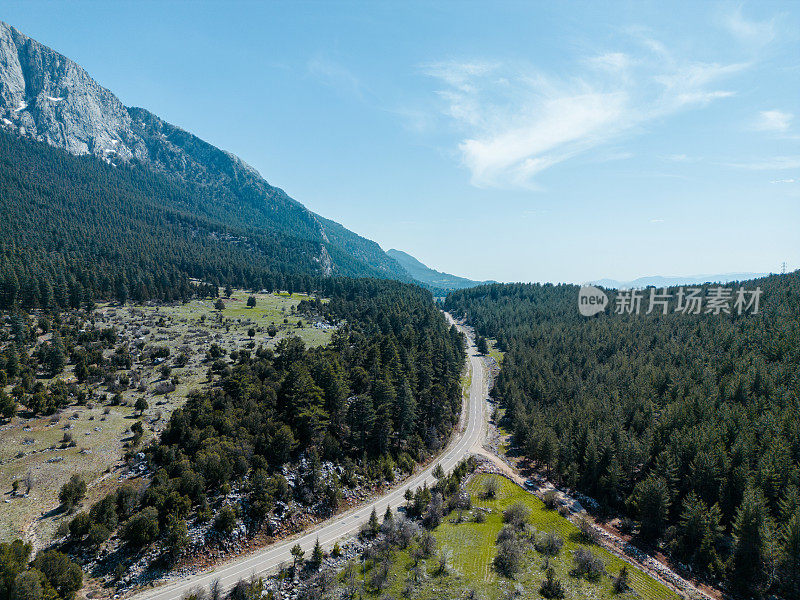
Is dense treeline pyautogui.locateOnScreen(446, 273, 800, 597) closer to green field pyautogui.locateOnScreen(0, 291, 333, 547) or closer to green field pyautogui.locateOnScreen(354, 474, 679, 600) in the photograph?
green field pyautogui.locateOnScreen(354, 474, 679, 600)

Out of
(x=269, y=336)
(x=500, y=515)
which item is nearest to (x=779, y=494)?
(x=500, y=515)

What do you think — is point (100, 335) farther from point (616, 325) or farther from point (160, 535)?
point (616, 325)

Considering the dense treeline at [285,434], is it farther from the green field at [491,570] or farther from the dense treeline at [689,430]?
the dense treeline at [689,430]

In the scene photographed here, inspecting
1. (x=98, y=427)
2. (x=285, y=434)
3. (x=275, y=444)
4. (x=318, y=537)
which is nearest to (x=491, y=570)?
(x=318, y=537)

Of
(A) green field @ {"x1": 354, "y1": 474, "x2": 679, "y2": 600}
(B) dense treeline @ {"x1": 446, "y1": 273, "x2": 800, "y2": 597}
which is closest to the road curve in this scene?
(A) green field @ {"x1": 354, "y1": 474, "x2": 679, "y2": 600}

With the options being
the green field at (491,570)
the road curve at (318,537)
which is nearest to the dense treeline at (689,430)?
the green field at (491,570)

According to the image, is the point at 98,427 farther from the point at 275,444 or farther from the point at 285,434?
the point at 285,434
